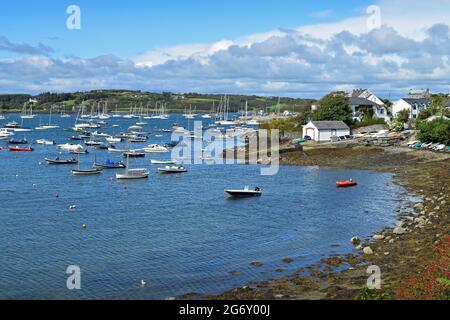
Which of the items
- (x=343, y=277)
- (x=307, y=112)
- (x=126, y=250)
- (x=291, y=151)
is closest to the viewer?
(x=343, y=277)

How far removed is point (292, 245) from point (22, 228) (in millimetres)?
21038

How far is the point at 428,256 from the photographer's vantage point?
31.8 metres

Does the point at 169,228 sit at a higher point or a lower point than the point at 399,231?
lower

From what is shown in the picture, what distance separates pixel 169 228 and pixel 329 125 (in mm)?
64524

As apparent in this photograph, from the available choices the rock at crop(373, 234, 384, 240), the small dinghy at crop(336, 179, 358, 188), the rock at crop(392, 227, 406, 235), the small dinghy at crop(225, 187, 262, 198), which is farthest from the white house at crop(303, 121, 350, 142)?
the rock at crop(373, 234, 384, 240)

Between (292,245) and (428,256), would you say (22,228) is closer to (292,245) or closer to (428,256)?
(292,245)

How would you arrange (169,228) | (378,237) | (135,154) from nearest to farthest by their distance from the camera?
(378,237) → (169,228) → (135,154)

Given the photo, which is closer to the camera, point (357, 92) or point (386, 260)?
point (386, 260)

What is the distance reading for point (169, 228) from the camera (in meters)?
43.5

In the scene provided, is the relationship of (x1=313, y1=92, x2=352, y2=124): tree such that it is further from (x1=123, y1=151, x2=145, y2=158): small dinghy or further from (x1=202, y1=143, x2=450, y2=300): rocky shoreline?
(x1=202, y1=143, x2=450, y2=300): rocky shoreline

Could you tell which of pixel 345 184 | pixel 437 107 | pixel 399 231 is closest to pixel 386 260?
pixel 399 231

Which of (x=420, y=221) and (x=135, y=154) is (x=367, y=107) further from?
(x=420, y=221)

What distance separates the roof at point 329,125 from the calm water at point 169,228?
93.0 ft
